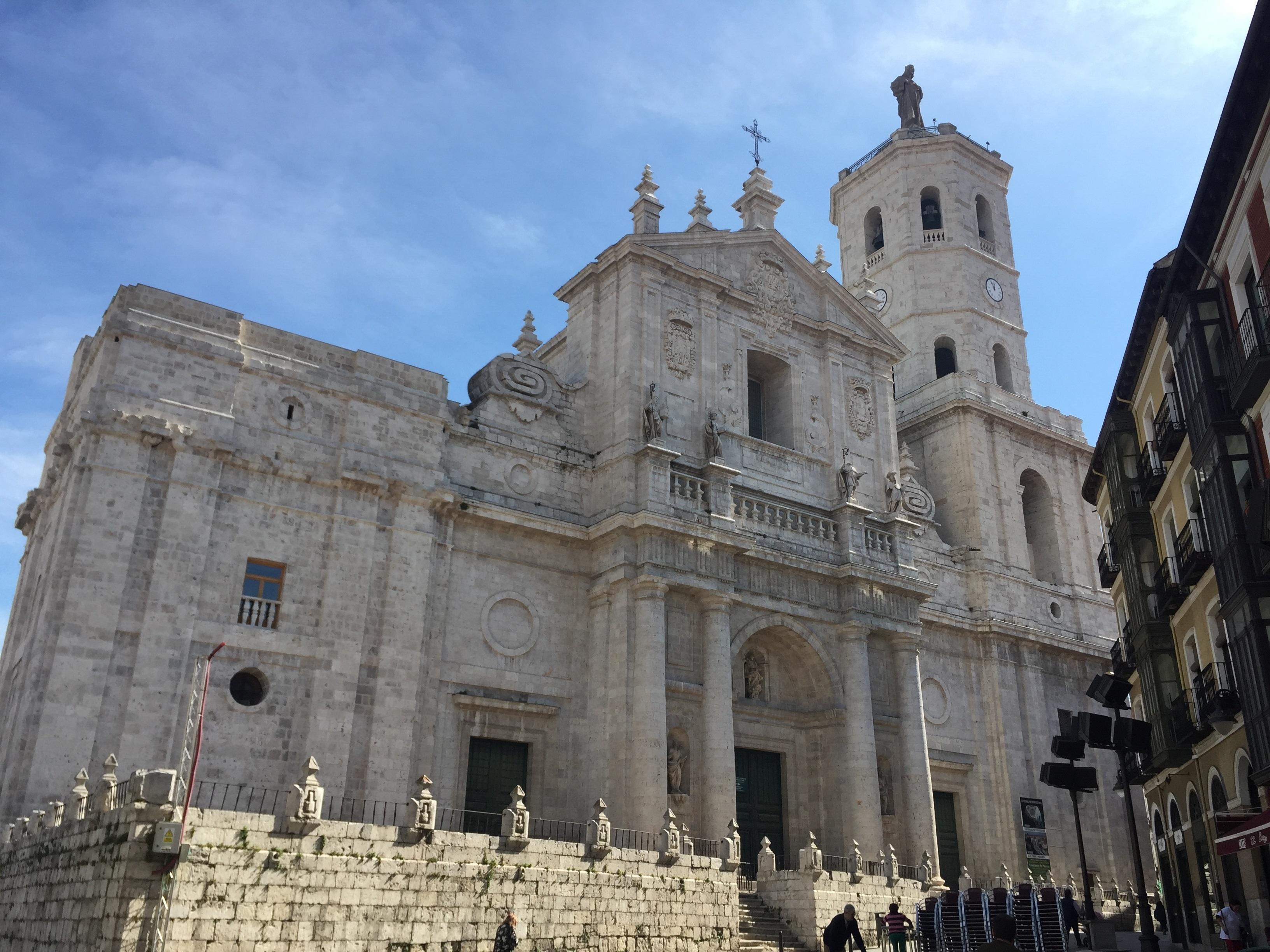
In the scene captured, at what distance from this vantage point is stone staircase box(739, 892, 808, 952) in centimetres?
2136

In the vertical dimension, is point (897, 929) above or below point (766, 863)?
below

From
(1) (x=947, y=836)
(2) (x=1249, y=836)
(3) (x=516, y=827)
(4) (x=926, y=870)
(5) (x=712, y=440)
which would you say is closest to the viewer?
(2) (x=1249, y=836)

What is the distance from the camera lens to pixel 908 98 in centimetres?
4531

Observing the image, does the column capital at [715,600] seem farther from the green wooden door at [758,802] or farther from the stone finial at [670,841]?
the stone finial at [670,841]

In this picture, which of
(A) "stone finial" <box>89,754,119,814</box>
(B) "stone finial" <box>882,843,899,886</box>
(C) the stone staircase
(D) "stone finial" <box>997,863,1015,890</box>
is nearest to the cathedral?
(D) "stone finial" <box>997,863,1015,890</box>

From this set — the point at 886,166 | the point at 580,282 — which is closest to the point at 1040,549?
the point at 886,166

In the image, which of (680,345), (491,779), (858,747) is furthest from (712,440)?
(491,779)

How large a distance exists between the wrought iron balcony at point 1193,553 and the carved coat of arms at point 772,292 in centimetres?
1334

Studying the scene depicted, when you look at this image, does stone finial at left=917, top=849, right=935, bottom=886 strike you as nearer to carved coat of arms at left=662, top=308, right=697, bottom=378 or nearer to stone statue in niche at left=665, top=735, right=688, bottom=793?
stone statue in niche at left=665, top=735, right=688, bottom=793

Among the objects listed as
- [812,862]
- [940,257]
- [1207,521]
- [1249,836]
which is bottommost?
[1249,836]

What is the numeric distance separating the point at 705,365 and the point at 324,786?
14372 millimetres

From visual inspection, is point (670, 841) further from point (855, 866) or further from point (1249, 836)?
point (1249, 836)

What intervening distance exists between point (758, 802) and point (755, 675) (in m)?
3.17

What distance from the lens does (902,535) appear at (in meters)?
31.3
